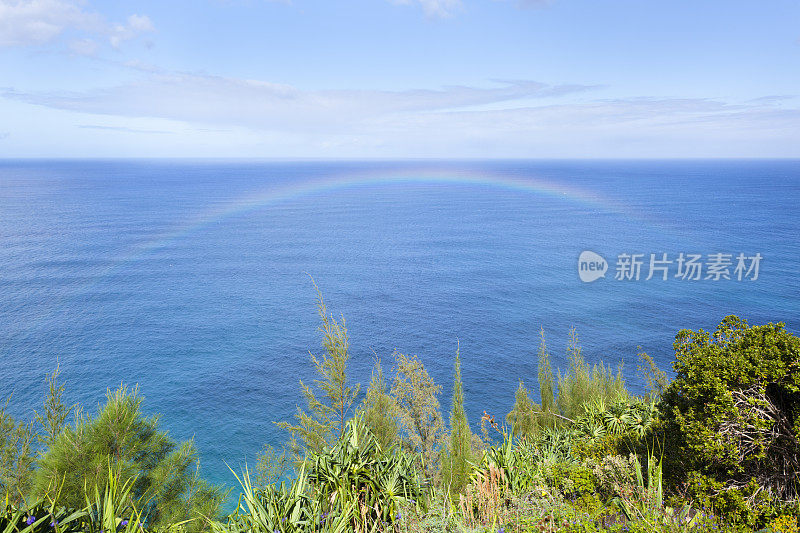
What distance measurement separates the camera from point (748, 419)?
802 cm

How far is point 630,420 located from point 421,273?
186ft

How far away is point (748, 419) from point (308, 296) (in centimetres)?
5598

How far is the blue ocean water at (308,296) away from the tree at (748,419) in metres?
28.7

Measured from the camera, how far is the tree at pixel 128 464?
1346 centimetres

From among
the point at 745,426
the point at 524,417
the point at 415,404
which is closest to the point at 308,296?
the point at 524,417

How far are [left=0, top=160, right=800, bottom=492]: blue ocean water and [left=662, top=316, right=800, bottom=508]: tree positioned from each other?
94.3 ft

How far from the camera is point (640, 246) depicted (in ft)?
275

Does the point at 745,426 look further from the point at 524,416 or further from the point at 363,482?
the point at 524,416

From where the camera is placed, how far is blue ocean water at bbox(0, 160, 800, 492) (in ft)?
132

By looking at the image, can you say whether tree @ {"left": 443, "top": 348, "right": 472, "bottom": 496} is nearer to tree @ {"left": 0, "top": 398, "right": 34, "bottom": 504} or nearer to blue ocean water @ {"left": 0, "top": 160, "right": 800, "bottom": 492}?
tree @ {"left": 0, "top": 398, "right": 34, "bottom": 504}

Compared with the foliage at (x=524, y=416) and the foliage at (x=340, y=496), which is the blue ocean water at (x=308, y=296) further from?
the foliage at (x=340, y=496)

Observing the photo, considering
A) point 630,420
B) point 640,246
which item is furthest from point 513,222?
point 630,420

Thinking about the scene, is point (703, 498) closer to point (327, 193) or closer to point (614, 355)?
point (614, 355)

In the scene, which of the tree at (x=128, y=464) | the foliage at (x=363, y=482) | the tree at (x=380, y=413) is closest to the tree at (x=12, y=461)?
the tree at (x=128, y=464)
